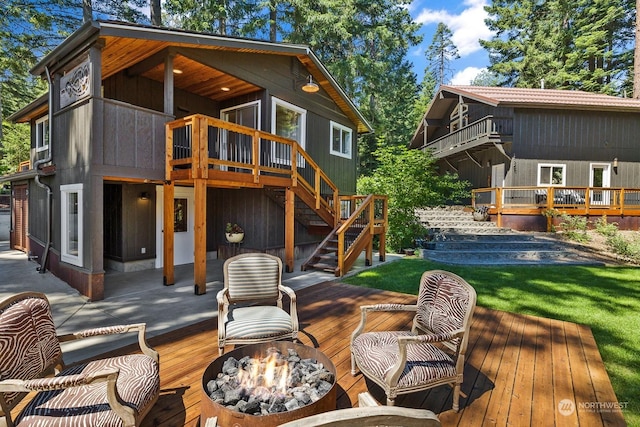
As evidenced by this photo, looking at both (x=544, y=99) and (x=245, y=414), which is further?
(x=544, y=99)

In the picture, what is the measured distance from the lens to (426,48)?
33.7 m

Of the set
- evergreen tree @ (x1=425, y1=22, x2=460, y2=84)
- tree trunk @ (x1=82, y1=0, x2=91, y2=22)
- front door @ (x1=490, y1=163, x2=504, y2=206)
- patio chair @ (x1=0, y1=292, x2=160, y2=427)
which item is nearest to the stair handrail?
patio chair @ (x1=0, y1=292, x2=160, y2=427)

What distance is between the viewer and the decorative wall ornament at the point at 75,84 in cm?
548

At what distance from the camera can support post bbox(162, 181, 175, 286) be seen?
615 centimetres

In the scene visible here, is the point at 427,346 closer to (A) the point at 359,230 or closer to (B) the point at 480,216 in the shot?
(A) the point at 359,230

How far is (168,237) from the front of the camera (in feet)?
20.3

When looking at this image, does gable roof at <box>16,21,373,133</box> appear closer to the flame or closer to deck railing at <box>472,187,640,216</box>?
the flame

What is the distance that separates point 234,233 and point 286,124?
364 cm

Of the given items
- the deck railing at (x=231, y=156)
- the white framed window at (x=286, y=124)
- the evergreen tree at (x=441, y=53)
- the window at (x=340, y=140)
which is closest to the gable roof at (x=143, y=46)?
the white framed window at (x=286, y=124)

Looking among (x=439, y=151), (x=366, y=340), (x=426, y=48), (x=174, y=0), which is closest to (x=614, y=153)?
(x=439, y=151)

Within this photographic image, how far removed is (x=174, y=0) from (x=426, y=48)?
88.9ft

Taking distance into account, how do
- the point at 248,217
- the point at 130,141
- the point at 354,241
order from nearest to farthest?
1. the point at 130,141
2. the point at 354,241
3. the point at 248,217

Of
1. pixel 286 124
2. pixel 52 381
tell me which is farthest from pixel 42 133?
pixel 52 381

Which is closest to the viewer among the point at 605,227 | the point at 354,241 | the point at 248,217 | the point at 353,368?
the point at 353,368
